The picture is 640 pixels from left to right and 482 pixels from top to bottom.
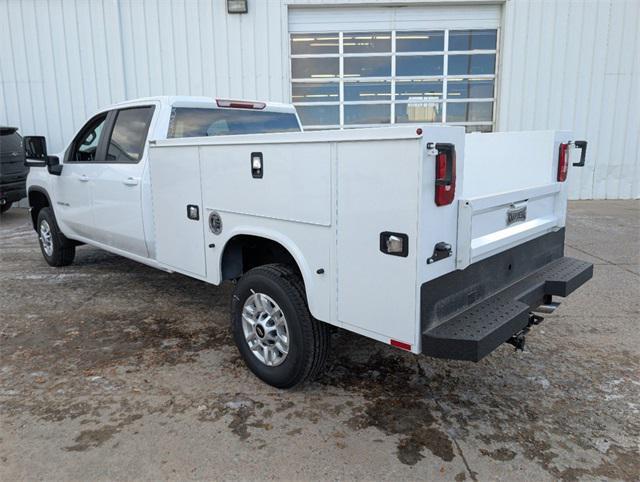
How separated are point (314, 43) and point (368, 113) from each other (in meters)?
1.97

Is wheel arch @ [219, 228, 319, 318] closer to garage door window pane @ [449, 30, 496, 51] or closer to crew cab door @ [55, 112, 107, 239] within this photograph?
crew cab door @ [55, 112, 107, 239]

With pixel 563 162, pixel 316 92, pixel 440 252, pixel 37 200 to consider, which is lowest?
pixel 37 200

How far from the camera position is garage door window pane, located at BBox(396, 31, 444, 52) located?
11555 millimetres

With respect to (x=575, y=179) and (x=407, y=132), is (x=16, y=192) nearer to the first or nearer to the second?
(x=407, y=132)

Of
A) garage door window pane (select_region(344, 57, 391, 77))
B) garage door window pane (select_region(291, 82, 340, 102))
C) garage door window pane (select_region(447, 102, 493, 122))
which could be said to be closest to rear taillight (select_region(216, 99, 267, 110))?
garage door window pane (select_region(291, 82, 340, 102))

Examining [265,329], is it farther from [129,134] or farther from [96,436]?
[129,134]

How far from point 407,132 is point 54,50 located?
37.8 feet

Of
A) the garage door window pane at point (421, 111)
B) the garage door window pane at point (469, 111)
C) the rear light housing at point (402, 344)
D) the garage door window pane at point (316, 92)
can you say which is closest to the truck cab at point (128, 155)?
the rear light housing at point (402, 344)

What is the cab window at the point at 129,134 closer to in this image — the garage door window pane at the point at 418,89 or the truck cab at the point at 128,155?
the truck cab at the point at 128,155

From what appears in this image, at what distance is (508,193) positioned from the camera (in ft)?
10.2

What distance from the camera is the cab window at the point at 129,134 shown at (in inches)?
180

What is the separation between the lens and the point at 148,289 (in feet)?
18.3

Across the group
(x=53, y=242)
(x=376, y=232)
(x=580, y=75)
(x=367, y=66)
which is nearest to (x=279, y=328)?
(x=376, y=232)

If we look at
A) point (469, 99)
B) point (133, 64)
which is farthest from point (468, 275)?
point (133, 64)
